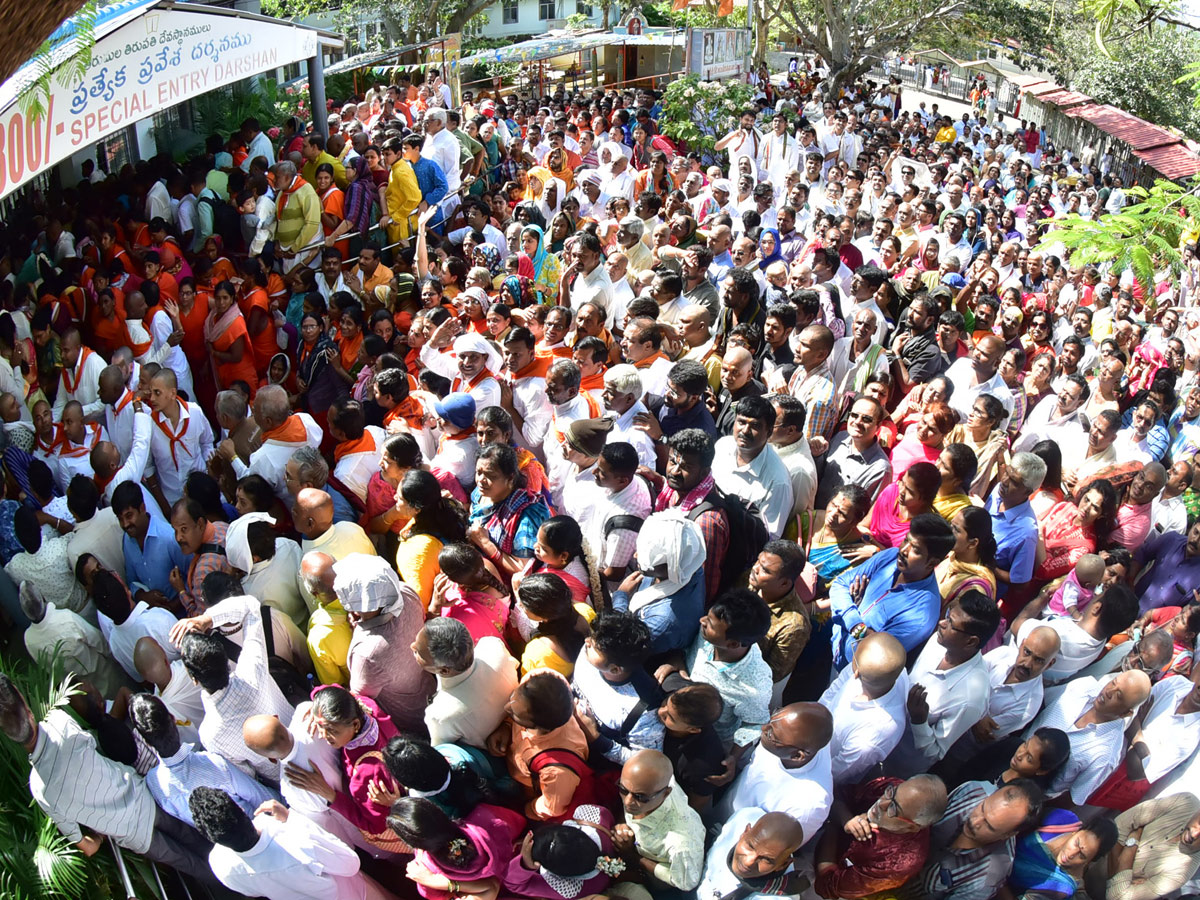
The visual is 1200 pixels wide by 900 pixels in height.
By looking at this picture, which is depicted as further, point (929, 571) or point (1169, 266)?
point (1169, 266)

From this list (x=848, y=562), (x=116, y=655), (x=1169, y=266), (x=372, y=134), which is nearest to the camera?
(x=116, y=655)

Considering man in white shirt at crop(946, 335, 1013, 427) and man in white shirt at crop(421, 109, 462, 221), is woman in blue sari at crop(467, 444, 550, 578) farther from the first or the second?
man in white shirt at crop(421, 109, 462, 221)

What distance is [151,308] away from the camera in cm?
560

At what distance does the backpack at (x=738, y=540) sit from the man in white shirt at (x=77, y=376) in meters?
3.62

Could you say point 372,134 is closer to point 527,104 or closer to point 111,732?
point 527,104

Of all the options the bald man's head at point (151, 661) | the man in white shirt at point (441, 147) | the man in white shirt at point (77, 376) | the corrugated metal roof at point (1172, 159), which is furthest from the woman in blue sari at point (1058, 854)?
the corrugated metal roof at point (1172, 159)

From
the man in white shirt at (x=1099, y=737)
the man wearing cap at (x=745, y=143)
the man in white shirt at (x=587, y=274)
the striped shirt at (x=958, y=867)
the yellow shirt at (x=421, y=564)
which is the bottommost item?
the striped shirt at (x=958, y=867)

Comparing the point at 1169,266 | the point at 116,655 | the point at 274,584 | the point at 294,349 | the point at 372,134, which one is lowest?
the point at 116,655

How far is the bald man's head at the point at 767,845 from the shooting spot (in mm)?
2324

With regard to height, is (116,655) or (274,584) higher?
(274,584)

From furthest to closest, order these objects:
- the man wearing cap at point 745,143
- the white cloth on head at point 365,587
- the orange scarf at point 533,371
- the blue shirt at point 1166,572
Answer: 1. the man wearing cap at point 745,143
2. the orange scarf at point 533,371
3. the blue shirt at point 1166,572
4. the white cloth on head at point 365,587

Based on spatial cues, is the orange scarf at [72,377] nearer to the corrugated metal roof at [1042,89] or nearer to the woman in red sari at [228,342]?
the woman in red sari at [228,342]

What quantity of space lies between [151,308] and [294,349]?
0.92m

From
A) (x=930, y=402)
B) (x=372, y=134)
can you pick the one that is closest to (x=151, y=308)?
(x=930, y=402)
